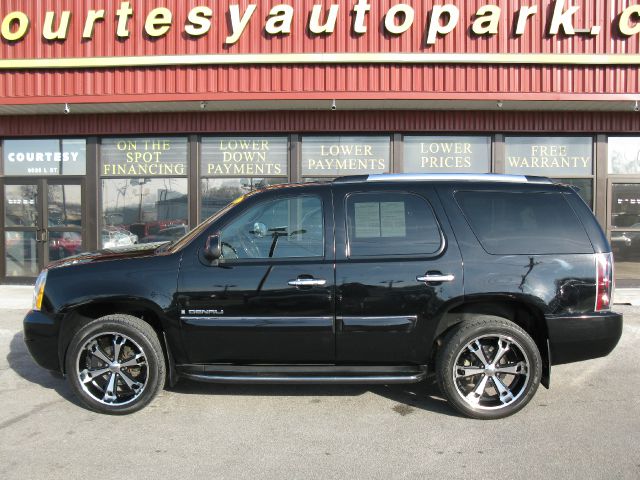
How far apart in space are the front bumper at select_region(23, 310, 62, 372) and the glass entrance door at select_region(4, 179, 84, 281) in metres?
6.24

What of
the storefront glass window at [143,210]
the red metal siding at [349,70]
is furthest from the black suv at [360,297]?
the storefront glass window at [143,210]

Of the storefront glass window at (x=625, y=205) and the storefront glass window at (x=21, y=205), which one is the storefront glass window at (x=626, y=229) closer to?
the storefront glass window at (x=625, y=205)

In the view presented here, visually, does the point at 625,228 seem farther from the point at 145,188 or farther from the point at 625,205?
the point at 145,188

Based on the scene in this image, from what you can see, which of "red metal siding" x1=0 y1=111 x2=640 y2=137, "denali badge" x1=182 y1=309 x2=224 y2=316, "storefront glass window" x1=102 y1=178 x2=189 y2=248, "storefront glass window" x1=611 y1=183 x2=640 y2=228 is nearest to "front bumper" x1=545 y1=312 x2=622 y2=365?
"denali badge" x1=182 y1=309 x2=224 y2=316

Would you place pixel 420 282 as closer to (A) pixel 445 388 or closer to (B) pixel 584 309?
(A) pixel 445 388

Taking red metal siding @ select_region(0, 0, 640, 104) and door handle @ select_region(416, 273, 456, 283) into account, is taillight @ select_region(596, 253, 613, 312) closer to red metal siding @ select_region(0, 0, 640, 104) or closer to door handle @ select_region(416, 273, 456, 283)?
door handle @ select_region(416, 273, 456, 283)

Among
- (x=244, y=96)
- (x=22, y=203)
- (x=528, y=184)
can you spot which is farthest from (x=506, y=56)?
(x=22, y=203)

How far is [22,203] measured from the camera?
9.91 metres

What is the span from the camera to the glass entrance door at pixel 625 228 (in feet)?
31.3

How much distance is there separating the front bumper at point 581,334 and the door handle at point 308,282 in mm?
1737

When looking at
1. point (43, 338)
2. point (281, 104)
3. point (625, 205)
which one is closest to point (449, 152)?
point (281, 104)

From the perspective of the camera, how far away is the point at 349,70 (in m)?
8.70

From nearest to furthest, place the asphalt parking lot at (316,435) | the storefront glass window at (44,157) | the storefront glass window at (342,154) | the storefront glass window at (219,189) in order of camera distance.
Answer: the asphalt parking lot at (316,435) → the storefront glass window at (342,154) → the storefront glass window at (219,189) → the storefront glass window at (44,157)

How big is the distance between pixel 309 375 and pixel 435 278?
1.21 m
